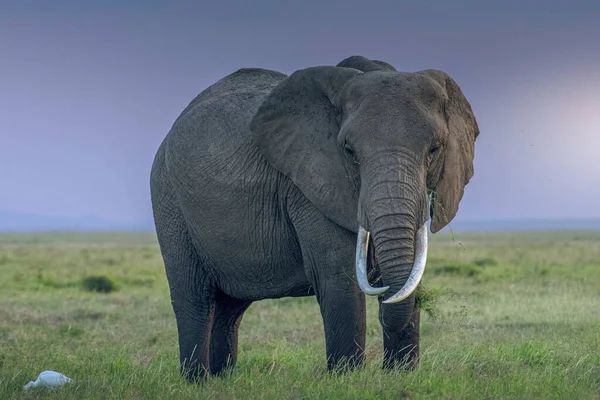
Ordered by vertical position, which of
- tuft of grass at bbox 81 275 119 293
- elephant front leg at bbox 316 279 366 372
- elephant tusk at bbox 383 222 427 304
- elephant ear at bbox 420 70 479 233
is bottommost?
tuft of grass at bbox 81 275 119 293

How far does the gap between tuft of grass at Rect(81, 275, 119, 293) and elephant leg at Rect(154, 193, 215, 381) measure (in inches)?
587

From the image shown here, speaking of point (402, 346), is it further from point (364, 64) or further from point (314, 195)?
point (364, 64)

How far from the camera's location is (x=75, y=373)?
951cm

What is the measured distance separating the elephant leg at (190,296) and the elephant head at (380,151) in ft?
5.59

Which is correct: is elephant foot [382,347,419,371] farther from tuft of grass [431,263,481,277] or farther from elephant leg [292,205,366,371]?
tuft of grass [431,263,481,277]

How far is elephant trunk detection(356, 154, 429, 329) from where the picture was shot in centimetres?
713

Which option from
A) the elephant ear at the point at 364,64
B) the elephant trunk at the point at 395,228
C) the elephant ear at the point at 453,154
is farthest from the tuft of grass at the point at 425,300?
the elephant ear at the point at 364,64

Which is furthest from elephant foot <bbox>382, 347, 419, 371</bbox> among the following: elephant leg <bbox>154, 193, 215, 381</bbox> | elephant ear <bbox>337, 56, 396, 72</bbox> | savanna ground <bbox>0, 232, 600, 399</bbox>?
elephant ear <bbox>337, 56, 396, 72</bbox>

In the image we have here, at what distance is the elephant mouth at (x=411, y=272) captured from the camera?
703 centimetres

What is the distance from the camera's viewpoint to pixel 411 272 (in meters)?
7.14

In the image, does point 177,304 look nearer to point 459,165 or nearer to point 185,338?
point 185,338

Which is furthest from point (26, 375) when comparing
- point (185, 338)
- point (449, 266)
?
point (449, 266)

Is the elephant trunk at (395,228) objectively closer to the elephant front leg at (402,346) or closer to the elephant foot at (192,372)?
the elephant front leg at (402,346)

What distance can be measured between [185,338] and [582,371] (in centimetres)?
377
